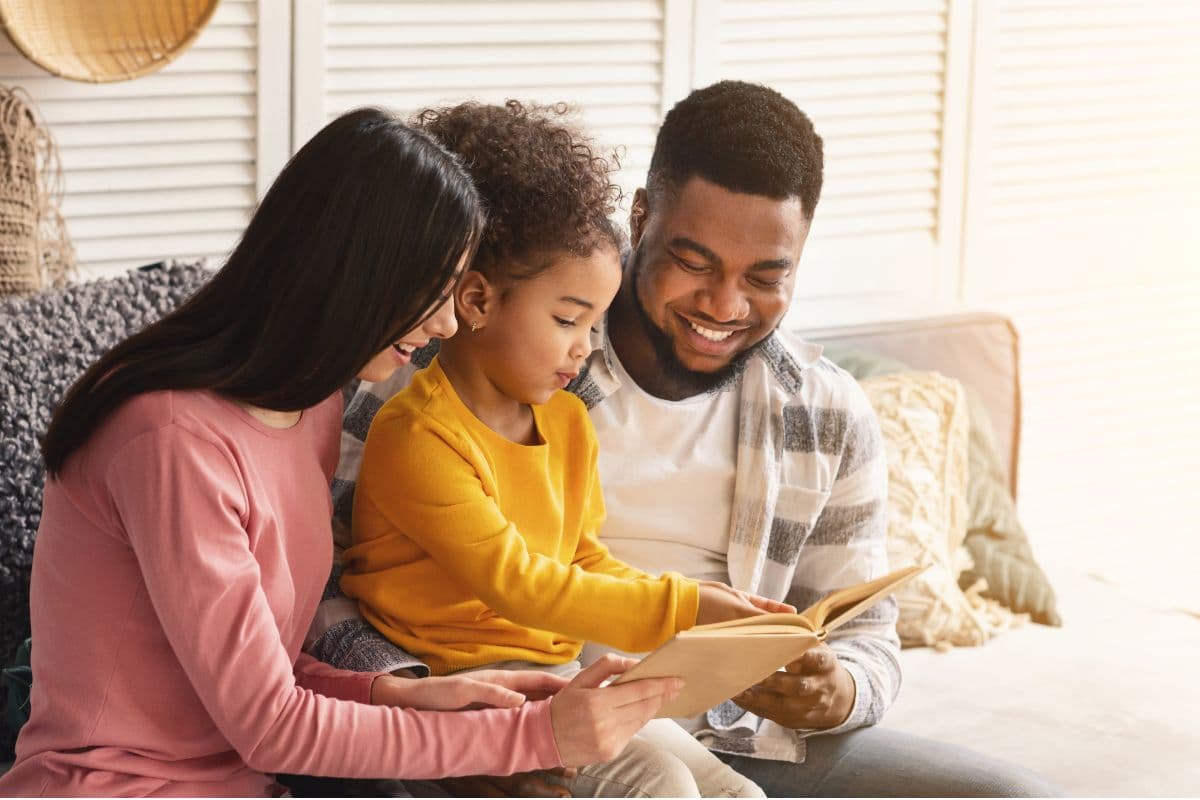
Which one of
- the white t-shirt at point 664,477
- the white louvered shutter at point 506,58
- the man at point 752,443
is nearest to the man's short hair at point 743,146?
the man at point 752,443

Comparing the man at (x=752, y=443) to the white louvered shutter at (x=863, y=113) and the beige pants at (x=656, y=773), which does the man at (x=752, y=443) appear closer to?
the beige pants at (x=656, y=773)

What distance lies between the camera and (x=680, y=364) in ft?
5.58

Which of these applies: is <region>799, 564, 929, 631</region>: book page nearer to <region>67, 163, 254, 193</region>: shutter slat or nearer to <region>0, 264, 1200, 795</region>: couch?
<region>0, 264, 1200, 795</region>: couch

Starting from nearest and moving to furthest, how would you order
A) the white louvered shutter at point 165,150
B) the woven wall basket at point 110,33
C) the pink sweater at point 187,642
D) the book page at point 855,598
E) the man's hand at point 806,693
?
the pink sweater at point 187,642 < the book page at point 855,598 < the man's hand at point 806,693 < the woven wall basket at point 110,33 < the white louvered shutter at point 165,150

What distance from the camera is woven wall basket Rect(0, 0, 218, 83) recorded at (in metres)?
2.12

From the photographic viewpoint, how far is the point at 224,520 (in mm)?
1252

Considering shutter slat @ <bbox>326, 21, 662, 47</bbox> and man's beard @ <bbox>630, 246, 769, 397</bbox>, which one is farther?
shutter slat @ <bbox>326, 21, 662, 47</bbox>

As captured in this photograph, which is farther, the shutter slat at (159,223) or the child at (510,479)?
the shutter slat at (159,223)

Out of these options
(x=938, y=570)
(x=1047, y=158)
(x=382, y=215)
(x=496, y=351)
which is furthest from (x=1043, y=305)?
(x=382, y=215)

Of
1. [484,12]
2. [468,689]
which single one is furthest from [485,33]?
[468,689]

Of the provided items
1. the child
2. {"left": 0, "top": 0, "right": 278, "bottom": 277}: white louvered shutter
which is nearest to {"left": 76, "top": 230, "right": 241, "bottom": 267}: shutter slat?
{"left": 0, "top": 0, "right": 278, "bottom": 277}: white louvered shutter

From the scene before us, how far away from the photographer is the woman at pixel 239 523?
1.25 m

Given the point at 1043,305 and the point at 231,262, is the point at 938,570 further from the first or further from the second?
the point at 231,262

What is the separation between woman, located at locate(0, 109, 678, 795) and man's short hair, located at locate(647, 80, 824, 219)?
0.37m
